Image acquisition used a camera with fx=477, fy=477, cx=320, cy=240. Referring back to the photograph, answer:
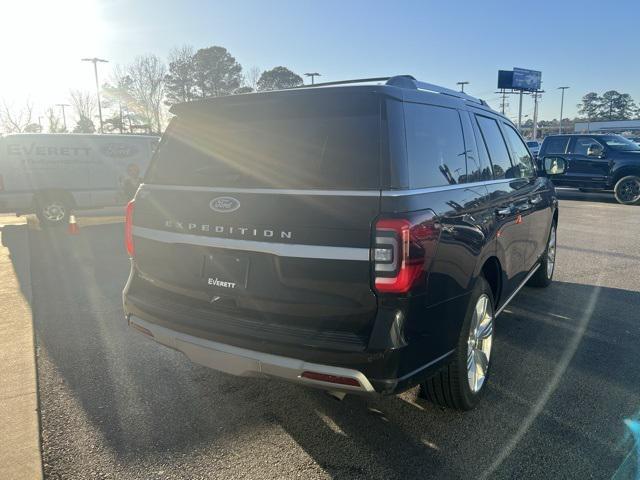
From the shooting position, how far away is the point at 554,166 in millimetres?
5582

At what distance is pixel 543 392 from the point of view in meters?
3.30

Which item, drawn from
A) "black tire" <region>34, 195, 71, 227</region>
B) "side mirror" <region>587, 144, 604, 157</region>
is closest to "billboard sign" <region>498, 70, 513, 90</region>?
"side mirror" <region>587, 144, 604, 157</region>

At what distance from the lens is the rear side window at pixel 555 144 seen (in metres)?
14.9

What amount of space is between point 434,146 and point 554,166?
347 cm

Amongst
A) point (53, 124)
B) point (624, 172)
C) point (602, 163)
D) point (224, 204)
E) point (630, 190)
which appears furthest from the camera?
point (53, 124)

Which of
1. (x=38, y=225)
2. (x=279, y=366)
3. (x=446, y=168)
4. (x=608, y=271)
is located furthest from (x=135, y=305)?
(x=38, y=225)

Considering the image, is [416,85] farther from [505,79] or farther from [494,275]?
[505,79]

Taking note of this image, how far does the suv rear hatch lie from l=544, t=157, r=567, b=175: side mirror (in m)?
3.96

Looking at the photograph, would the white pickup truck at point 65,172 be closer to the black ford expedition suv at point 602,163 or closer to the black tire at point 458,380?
the black tire at point 458,380

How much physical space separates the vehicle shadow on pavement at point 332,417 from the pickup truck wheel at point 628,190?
1115cm

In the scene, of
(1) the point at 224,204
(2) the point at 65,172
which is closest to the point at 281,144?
(1) the point at 224,204

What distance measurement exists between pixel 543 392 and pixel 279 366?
200 centimetres

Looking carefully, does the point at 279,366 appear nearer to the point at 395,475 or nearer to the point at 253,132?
the point at 395,475

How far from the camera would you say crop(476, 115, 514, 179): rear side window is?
3767 mm
